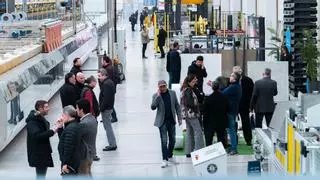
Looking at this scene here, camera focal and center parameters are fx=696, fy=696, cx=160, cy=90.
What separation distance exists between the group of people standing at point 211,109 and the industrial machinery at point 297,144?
7.66 ft

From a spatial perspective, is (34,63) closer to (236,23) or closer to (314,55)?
(314,55)

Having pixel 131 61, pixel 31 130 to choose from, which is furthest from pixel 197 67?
pixel 131 61

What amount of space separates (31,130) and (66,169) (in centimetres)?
88

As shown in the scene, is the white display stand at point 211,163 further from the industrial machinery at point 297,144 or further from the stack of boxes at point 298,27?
the stack of boxes at point 298,27

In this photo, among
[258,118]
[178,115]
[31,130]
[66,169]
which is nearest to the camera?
[66,169]

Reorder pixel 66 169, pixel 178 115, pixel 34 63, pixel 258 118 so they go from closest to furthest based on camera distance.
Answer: pixel 66 169 → pixel 178 115 → pixel 258 118 → pixel 34 63

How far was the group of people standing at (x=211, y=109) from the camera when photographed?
422 inches

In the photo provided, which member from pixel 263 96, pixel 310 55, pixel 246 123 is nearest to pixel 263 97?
pixel 263 96

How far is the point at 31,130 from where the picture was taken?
27.5 feet

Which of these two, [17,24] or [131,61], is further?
[131,61]

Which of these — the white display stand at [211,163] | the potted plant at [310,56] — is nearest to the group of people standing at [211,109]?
the white display stand at [211,163]

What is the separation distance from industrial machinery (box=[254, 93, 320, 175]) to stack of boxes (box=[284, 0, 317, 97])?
8.61m

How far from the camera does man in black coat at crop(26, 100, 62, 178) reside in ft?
27.4

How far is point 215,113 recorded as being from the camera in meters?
11.1
